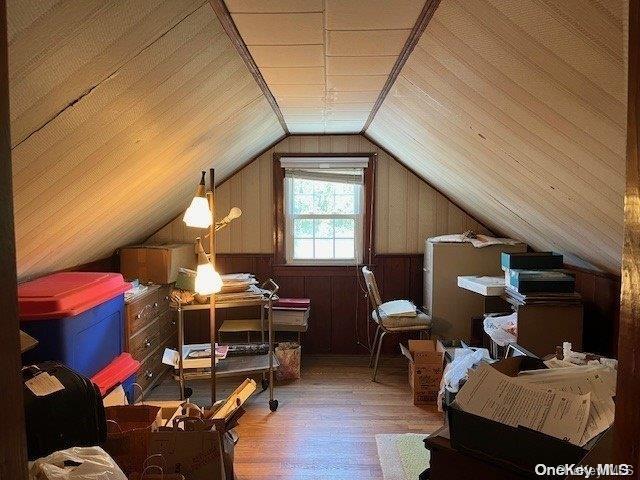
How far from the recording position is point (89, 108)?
1634mm

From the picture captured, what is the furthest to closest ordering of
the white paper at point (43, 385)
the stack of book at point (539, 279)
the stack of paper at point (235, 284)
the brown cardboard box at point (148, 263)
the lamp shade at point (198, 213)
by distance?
the brown cardboard box at point (148, 263) → the stack of paper at point (235, 284) → the stack of book at point (539, 279) → the lamp shade at point (198, 213) → the white paper at point (43, 385)

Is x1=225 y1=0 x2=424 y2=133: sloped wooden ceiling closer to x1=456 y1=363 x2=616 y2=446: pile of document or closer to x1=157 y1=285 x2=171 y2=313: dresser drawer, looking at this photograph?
x1=456 y1=363 x2=616 y2=446: pile of document

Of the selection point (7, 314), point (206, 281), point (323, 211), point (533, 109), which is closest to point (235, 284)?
point (206, 281)

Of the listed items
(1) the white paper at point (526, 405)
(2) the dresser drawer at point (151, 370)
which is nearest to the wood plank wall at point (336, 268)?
(2) the dresser drawer at point (151, 370)

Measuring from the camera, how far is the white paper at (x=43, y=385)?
5.69 ft

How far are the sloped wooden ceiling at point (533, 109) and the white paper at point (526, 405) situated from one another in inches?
32.3

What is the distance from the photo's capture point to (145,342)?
12.1 ft

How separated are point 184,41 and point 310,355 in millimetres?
3673

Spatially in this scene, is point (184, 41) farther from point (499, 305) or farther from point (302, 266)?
point (499, 305)

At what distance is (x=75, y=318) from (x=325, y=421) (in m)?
1.78

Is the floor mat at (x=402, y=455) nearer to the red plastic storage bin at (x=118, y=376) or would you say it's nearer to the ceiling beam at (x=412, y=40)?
the red plastic storage bin at (x=118, y=376)

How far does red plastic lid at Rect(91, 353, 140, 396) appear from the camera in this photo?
9.05 feet

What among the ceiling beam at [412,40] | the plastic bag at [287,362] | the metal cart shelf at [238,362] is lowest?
the plastic bag at [287,362]

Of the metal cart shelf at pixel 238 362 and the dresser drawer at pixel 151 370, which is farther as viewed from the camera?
the dresser drawer at pixel 151 370
